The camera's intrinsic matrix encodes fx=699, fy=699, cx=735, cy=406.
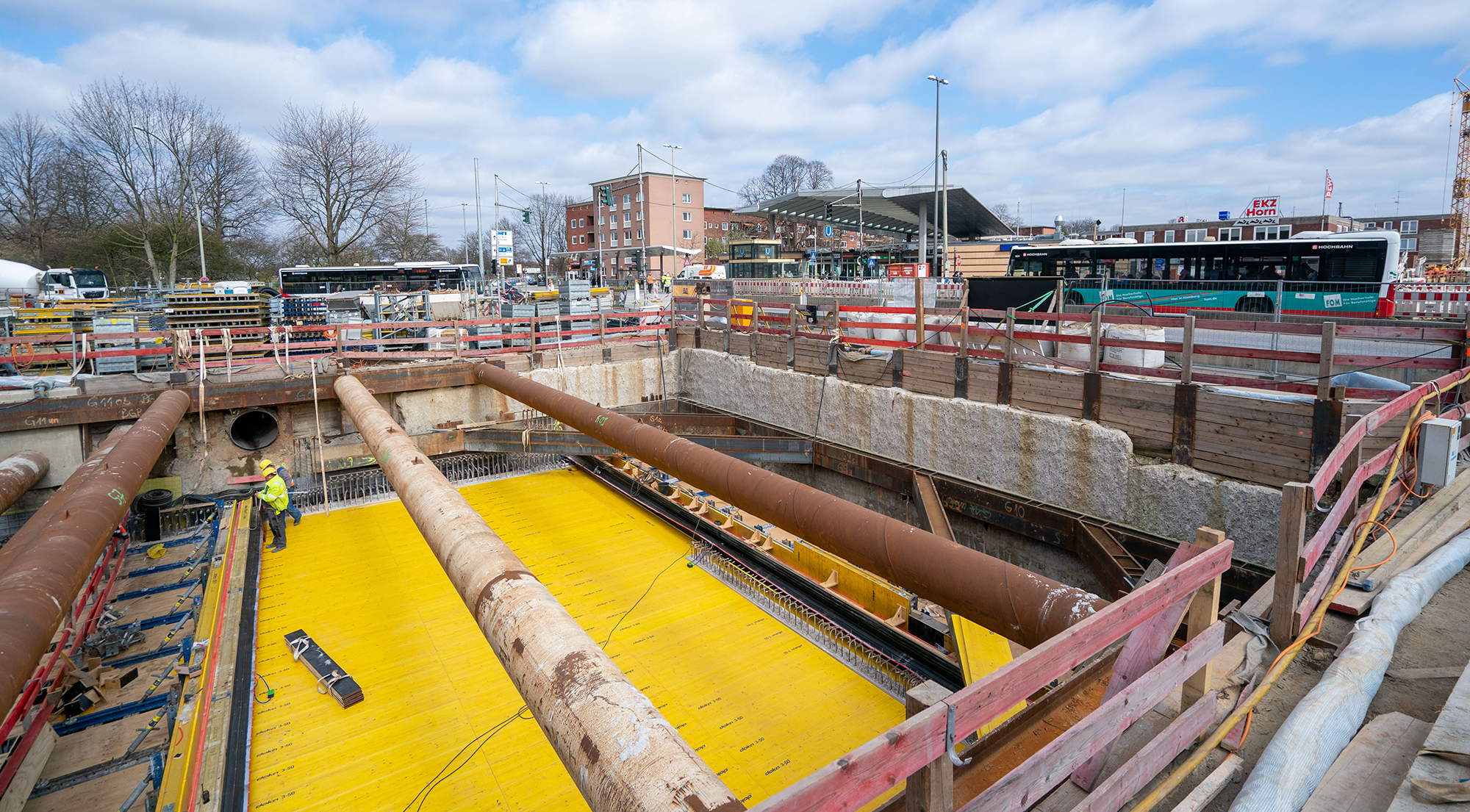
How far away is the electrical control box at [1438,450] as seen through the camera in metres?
4.72

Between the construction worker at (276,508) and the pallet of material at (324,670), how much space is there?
2.41 metres

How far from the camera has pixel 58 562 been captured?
12.5 feet

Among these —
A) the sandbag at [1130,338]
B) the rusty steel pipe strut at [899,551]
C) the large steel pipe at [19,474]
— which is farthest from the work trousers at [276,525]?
the sandbag at [1130,338]

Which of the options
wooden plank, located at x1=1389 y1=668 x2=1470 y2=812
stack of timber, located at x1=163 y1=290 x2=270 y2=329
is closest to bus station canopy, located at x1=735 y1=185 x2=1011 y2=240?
stack of timber, located at x1=163 y1=290 x2=270 y2=329

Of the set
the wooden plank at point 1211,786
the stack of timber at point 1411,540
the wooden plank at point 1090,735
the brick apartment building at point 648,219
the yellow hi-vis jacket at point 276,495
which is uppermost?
the brick apartment building at point 648,219

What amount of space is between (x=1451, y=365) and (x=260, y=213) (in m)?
52.0

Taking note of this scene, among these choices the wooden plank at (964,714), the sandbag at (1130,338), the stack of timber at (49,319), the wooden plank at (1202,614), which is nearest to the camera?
the wooden plank at (964,714)

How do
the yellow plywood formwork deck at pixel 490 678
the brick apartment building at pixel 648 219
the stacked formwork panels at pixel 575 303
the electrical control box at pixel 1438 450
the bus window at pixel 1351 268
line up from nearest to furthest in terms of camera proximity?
the yellow plywood formwork deck at pixel 490 678 < the electrical control box at pixel 1438 450 < the bus window at pixel 1351 268 < the stacked formwork panels at pixel 575 303 < the brick apartment building at pixel 648 219

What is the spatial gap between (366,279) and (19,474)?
27.6 m

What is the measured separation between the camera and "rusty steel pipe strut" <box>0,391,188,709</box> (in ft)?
9.83

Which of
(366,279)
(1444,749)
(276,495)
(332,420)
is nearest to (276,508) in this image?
(276,495)

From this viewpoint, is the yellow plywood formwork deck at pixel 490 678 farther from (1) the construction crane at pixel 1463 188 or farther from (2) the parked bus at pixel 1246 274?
(1) the construction crane at pixel 1463 188

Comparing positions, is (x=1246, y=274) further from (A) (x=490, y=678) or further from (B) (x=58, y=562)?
(B) (x=58, y=562)

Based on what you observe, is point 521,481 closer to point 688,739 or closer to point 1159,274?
point 688,739
